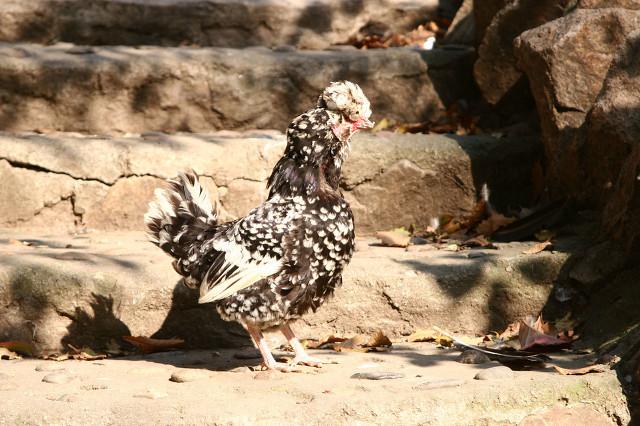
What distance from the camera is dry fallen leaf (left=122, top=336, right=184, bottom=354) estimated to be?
4.68m

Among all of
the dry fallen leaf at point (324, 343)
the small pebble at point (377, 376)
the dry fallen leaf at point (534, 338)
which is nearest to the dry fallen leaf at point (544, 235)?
the dry fallen leaf at point (534, 338)

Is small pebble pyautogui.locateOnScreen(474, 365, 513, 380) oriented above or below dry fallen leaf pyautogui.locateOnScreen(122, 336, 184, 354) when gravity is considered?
above

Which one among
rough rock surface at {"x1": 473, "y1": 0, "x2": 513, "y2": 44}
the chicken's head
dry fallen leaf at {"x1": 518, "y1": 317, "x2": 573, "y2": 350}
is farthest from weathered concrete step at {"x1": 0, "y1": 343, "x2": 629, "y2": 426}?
rough rock surface at {"x1": 473, "y1": 0, "x2": 513, "y2": 44}

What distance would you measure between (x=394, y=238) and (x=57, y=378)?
2207 millimetres

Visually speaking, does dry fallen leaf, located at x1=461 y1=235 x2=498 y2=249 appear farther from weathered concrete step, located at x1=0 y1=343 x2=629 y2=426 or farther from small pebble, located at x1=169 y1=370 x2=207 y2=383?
small pebble, located at x1=169 y1=370 x2=207 y2=383

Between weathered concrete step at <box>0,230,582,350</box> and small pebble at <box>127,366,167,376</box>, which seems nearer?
small pebble at <box>127,366,167,376</box>

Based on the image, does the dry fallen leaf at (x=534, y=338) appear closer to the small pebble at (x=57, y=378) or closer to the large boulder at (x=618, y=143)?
the large boulder at (x=618, y=143)

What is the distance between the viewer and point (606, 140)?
5242mm

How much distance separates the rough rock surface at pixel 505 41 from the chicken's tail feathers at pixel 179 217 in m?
2.73

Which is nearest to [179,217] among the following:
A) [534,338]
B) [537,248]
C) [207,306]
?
[207,306]

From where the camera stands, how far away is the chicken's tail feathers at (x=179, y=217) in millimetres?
4477

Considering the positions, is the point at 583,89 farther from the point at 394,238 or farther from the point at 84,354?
the point at 84,354

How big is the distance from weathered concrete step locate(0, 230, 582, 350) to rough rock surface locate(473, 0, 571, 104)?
1.79 m

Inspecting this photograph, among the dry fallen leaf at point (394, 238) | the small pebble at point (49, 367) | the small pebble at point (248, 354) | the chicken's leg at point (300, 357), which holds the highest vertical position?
the dry fallen leaf at point (394, 238)
